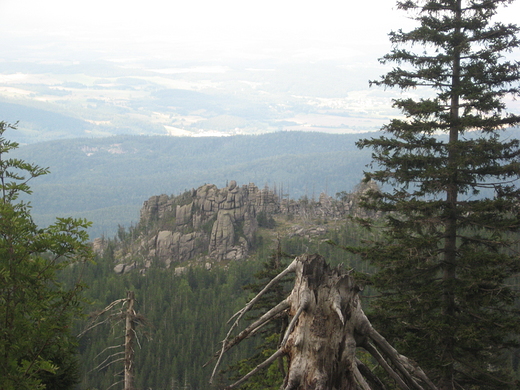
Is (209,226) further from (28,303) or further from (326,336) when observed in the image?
(326,336)

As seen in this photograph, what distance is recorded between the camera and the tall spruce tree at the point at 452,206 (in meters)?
17.6

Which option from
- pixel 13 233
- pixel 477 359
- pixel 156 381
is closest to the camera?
pixel 13 233

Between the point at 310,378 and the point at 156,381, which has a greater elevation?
the point at 310,378

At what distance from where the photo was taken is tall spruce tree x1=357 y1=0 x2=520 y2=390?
57.7 feet

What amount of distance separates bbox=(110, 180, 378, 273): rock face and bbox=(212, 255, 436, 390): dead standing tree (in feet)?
405

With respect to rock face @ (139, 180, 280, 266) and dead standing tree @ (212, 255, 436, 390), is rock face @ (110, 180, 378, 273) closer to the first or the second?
rock face @ (139, 180, 280, 266)

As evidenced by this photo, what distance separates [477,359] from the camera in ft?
60.1

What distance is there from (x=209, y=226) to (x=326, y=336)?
138 metres

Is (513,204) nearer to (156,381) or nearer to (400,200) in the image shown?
(400,200)

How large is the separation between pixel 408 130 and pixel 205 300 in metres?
92.6

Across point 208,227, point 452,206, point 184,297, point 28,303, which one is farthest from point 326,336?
point 208,227

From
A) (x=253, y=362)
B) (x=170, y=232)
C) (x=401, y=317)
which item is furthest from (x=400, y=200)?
(x=170, y=232)

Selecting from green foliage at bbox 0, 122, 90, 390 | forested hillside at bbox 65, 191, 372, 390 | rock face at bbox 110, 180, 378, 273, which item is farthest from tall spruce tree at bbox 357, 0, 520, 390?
rock face at bbox 110, 180, 378, 273

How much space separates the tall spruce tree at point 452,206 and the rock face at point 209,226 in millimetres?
107896
